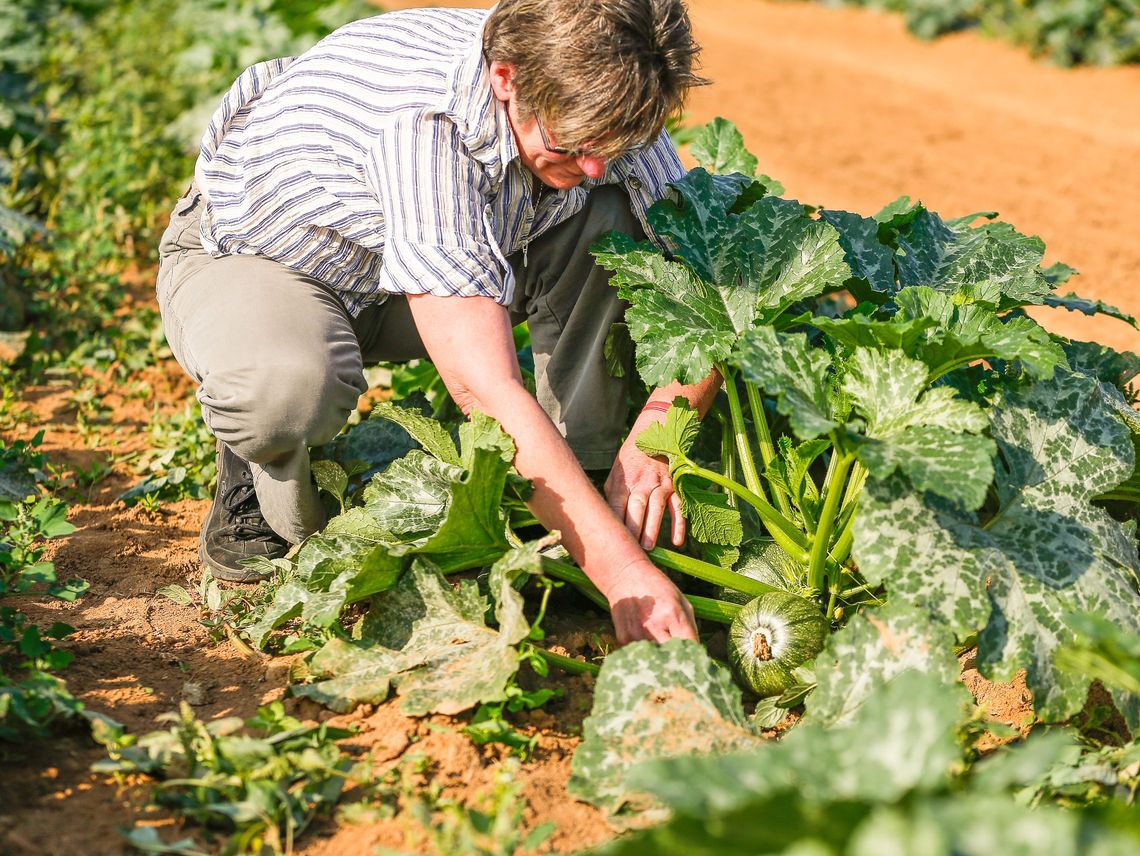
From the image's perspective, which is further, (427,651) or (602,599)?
(602,599)

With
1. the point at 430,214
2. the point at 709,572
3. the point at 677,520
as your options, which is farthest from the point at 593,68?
the point at 709,572

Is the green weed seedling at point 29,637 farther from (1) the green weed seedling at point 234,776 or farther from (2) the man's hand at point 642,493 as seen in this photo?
(2) the man's hand at point 642,493

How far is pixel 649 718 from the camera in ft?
8.03

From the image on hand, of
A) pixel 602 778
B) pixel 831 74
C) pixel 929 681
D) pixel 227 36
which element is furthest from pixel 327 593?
pixel 831 74

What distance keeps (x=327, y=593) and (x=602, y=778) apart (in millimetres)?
849

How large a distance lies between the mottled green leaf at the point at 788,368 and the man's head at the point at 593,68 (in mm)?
555

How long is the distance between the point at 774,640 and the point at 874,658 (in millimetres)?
332

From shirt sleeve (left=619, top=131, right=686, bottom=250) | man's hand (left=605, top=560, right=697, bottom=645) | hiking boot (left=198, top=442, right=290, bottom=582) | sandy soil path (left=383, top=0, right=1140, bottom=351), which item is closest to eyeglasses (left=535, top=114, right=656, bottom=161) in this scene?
shirt sleeve (left=619, top=131, right=686, bottom=250)

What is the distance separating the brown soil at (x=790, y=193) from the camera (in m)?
2.45

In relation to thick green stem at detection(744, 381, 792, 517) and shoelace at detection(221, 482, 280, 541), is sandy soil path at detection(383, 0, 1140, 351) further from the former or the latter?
shoelace at detection(221, 482, 280, 541)

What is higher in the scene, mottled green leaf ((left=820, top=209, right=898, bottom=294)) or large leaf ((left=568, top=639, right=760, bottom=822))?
mottled green leaf ((left=820, top=209, right=898, bottom=294))

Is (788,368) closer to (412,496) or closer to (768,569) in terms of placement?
(768,569)

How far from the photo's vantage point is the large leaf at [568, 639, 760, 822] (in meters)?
2.40

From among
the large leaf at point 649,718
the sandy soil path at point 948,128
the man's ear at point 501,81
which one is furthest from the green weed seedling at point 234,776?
the sandy soil path at point 948,128
